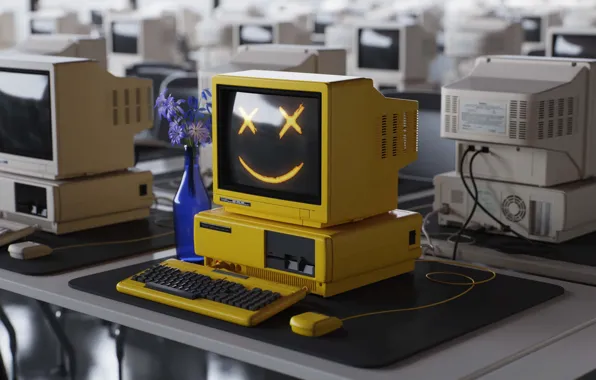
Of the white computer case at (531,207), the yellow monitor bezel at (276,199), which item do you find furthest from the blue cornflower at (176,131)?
the white computer case at (531,207)

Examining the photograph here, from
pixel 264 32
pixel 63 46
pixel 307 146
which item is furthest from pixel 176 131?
pixel 264 32

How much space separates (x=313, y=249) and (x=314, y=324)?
25 cm

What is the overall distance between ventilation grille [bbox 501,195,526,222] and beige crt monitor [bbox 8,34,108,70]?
1.72 metres

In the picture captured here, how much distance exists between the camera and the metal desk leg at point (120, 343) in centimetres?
189

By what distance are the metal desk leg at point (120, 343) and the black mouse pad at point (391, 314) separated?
0.07 meters

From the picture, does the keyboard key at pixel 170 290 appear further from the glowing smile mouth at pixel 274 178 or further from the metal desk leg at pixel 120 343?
the glowing smile mouth at pixel 274 178

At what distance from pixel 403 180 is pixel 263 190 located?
123 centimetres

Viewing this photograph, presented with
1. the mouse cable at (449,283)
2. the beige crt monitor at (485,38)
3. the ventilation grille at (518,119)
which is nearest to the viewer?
the mouse cable at (449,283)

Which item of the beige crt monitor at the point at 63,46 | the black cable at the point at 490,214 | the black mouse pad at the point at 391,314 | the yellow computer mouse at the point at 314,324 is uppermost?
the beige crt monitor at the point at 63,46

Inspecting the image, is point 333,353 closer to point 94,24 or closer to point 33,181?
point 33,181

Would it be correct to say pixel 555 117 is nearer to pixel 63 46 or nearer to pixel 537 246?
pixel 537 246

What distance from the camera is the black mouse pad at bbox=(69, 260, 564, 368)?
61.9 inches

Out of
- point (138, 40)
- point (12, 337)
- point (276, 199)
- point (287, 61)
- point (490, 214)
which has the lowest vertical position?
point (12, 337)

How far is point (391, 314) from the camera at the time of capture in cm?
175
